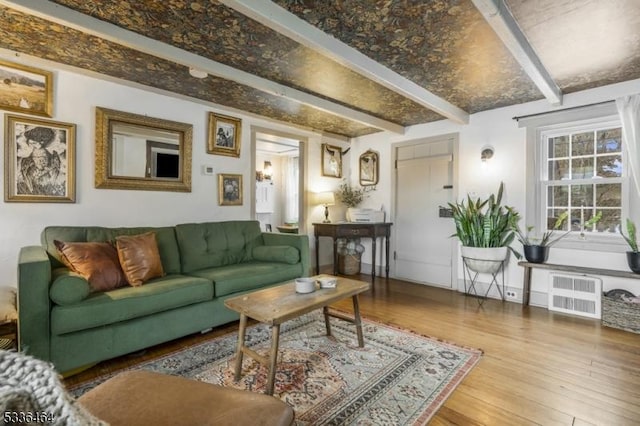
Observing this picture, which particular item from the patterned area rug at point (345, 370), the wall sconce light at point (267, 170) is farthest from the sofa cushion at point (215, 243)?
the wall sconce light at point (267, 170)

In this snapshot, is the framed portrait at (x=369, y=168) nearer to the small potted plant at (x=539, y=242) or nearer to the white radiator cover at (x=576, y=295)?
the small potted plant at (x=539, y=242)

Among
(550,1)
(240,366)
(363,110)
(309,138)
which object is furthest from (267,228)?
(550,1)

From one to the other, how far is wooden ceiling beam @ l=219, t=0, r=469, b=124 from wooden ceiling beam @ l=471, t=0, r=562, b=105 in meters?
0.86

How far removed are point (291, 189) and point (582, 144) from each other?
203 inches

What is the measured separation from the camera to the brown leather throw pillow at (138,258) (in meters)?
2.37

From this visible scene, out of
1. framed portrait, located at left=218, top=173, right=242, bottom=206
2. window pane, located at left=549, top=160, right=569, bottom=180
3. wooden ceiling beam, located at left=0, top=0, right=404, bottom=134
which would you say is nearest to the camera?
wooden ceiling beam, located at left=0, top=0, right=404, bottom=134

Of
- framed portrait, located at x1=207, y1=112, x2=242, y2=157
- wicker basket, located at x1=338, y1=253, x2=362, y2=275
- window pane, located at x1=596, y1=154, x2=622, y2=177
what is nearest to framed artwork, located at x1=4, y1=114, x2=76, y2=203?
framed portrait, located at x1=207, y1=112, x2=242, y2=157

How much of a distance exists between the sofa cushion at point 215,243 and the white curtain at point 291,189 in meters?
3.33

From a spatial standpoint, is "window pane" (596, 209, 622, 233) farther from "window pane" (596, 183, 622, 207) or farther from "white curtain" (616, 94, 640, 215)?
"white curtain" (616, 94, 640, 215)

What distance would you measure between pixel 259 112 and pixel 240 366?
2.99 m

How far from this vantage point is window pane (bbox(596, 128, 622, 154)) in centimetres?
306

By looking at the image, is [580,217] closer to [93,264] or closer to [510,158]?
[510,158]

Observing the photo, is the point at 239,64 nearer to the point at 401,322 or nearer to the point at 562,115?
the point at 401,322

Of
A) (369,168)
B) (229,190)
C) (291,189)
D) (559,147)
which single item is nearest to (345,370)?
(229,190)
